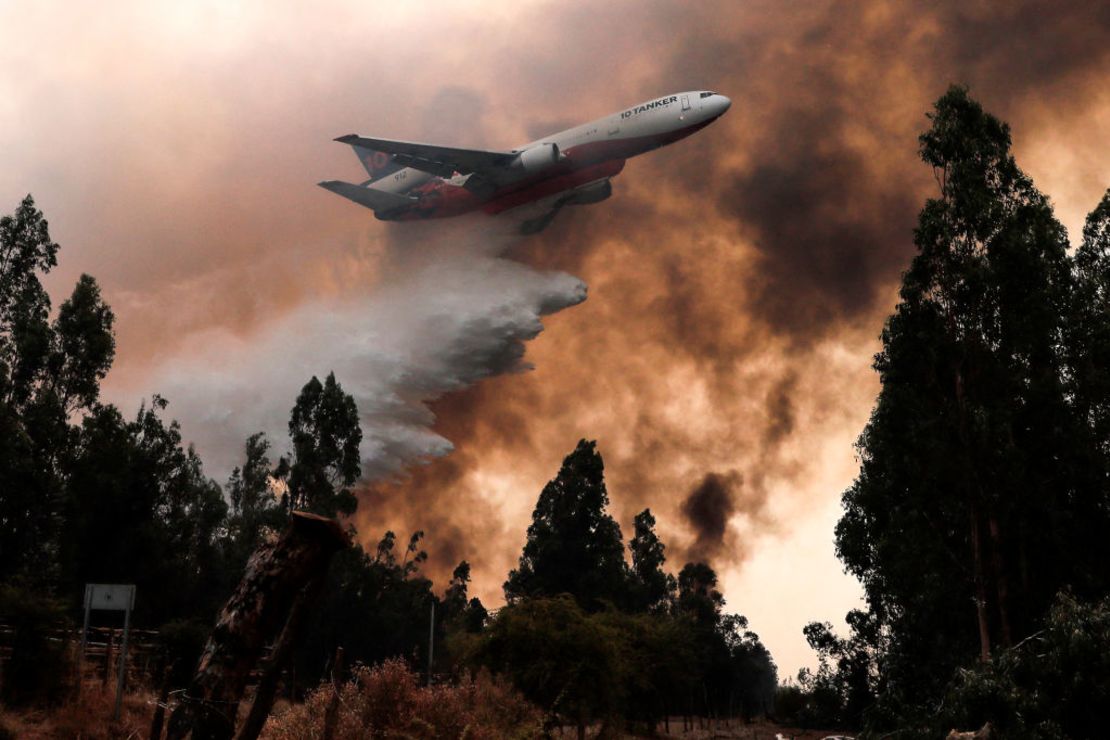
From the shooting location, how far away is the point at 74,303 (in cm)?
4331

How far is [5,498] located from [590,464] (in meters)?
42.8

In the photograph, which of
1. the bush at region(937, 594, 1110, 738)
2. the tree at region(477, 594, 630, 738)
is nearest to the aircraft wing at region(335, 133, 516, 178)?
the tree at region(477, 594, 630, 738)

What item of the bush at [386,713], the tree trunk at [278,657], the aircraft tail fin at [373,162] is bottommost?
the bush at [386,713]

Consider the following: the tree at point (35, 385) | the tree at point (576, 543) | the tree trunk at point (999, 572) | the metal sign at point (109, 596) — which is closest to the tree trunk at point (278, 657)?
the metal sign at point (109, 596)

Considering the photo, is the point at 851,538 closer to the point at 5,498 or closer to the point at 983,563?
the point at 983,563

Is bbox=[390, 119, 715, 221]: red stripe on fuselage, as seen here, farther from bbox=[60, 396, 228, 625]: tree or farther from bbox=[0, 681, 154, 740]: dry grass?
bbox=[0, 681, 154, 740]: dry grass

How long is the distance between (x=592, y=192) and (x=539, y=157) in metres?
5.63

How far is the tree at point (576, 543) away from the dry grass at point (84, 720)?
1786 inches

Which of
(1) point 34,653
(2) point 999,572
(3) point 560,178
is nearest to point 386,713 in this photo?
(1) point 34,653

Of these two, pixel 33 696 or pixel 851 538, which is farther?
pixel 851 538

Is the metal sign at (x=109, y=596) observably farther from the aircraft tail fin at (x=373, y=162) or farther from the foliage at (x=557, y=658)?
the aircraft tail fin at (x=373, y=162)

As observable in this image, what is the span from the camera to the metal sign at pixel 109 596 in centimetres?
1761

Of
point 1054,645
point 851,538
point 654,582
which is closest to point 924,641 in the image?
point 851,538

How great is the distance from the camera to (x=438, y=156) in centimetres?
5438
